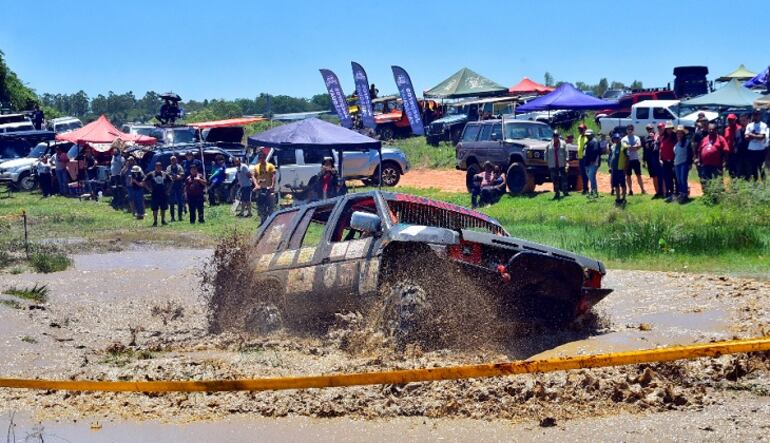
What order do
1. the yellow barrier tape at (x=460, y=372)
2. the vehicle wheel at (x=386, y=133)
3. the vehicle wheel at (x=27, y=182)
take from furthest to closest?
the vehicle wheel at (x=386, y=133), the vehicle wheel at (x=27, y=182), the yellow barrier tape at (x=460, y=372)

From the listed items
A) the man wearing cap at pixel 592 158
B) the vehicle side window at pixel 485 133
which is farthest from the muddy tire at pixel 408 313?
the vehicle side window at pixel 485 133

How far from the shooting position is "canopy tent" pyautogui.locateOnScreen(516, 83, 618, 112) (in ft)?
117

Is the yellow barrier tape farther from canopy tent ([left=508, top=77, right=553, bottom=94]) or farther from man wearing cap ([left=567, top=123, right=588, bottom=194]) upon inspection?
canopy tent ([left=508, top=77, right=553, bottom=94])

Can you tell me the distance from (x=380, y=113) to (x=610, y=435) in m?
41.3

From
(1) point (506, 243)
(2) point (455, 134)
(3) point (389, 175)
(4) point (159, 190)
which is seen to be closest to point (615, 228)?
(1) point (506, 243)

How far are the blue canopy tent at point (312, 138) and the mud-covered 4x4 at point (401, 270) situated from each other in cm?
1323

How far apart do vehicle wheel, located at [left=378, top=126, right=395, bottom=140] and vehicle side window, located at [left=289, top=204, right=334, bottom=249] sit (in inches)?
1342

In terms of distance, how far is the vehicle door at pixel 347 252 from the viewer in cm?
997

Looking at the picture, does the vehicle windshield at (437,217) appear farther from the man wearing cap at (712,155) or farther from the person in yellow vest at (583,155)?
the person in yellow vest at (583,155)

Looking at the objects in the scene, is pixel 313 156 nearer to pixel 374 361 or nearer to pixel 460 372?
pixel 374 361

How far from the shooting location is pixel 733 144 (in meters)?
21.3

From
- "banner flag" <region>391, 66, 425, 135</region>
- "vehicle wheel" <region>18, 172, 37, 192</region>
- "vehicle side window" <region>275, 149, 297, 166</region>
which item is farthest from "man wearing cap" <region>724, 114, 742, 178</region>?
"vehicle wheel" <region>18, 172, 37, 192</region>

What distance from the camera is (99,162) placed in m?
35.7

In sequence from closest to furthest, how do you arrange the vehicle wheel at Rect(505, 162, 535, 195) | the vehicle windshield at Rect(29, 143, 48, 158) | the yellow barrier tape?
the yellow barrier tape
the vehicle wheel at Rect(505, 162, 535, 195)
the vehicle windshield at Rect(29, 143, 48, 158)
